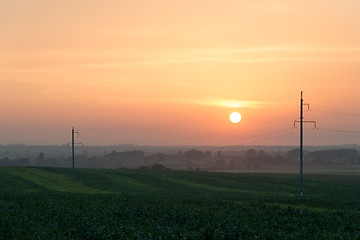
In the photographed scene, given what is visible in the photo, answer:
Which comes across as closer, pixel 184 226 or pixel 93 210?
pixel 184 226

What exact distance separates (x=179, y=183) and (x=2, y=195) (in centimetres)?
4590

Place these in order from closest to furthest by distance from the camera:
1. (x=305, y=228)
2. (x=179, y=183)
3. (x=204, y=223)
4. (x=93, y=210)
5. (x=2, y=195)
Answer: (x=305, y=228) → (x=204, y=223) → (x=93, y=210) → (x=2, y=195) → (x=179, y=183)

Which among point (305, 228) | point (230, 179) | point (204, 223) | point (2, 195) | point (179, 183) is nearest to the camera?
point (305, 228)

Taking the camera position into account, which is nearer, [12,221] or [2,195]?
[12,221]

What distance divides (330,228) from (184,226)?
12.2m

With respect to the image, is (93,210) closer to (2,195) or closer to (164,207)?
Result: (164,207)

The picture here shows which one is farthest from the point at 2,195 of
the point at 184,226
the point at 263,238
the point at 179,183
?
the point at 179,183

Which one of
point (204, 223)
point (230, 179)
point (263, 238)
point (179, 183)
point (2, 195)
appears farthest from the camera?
point (230, 179)

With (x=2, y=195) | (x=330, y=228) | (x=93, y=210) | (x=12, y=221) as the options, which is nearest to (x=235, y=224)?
(x=330, y=228)

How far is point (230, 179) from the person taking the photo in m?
108

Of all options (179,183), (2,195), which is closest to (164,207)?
(2,195)

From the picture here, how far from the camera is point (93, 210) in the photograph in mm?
45344

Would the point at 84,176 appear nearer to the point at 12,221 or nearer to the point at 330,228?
the point at 12,221

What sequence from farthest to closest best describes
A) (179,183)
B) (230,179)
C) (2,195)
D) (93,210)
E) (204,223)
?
(230,179), (179,183), (2,195), (93,210), (204,223)
